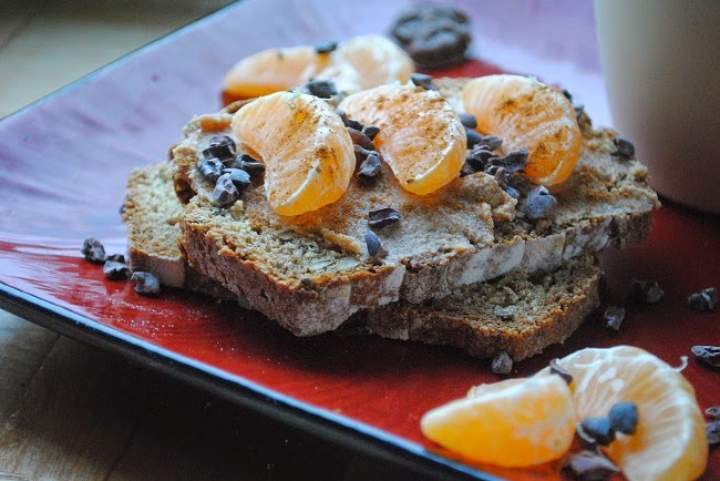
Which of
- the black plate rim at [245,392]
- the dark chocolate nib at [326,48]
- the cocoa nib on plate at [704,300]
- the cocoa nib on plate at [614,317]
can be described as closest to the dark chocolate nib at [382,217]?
the black plate rim at [245,392]

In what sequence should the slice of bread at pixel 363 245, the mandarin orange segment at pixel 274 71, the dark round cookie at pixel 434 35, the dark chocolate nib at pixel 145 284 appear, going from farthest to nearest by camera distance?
the dark round cookie at pixel 434 35 < the mandarin orange segment at pixel 274 71 < the dark chocolate nib at pixel 145 284 < the slice of bread at pixel 363 245

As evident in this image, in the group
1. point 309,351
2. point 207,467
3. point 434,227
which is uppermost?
point 434,227

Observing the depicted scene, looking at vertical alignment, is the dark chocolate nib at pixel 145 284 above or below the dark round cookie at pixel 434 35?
below

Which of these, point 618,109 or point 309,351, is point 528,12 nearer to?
point 618,109

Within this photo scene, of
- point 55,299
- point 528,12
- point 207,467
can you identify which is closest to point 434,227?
point 207,467

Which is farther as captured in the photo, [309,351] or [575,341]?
[575,341]

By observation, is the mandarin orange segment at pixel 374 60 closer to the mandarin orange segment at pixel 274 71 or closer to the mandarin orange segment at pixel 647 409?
the mandarin orange segment at pixel 274 71
